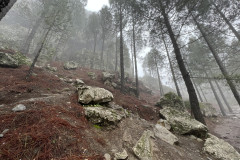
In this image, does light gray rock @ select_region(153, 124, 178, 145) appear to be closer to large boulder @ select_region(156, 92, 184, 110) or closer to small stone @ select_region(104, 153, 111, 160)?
small stone @ select_region(104, 153, 111, 160)

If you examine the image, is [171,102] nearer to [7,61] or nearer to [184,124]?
[184,124]

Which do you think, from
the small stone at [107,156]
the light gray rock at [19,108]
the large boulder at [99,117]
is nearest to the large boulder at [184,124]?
the large boulder at [99,117]

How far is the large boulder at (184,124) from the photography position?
14.9 feet

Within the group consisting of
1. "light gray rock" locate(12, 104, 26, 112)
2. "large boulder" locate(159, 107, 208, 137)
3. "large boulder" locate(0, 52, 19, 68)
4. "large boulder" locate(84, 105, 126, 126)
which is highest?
"large boulder" locate(0, 52, 19, 68)

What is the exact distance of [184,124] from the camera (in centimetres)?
489

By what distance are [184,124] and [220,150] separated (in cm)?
154

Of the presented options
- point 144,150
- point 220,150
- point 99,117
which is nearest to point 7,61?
point 99,117

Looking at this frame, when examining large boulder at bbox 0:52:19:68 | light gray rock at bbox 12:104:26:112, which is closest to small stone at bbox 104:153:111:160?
light gray rock at bbox 12:104:26:112

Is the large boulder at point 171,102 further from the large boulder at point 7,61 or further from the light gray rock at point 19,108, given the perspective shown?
the large boulder at point 7,61

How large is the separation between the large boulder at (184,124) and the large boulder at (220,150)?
68cm

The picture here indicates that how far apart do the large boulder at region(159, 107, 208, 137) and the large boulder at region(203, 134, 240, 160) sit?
0.68 metres

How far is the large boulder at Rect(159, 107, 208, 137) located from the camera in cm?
454

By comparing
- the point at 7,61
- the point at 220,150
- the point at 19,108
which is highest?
the point at 7,61

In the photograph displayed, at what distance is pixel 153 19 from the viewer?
7848 mm
